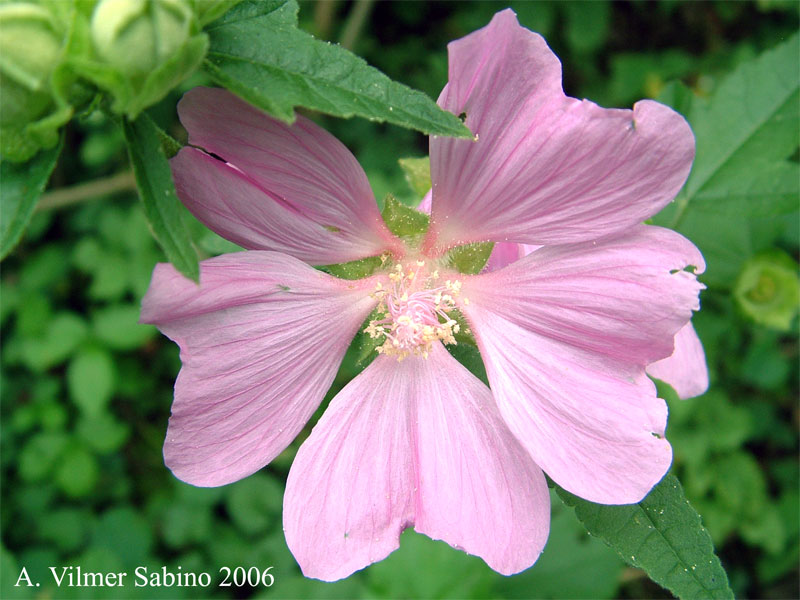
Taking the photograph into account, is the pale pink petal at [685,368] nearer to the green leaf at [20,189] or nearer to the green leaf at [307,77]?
the green leaf at [307,77]

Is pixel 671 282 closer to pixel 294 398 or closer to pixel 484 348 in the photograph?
pixel 484 348

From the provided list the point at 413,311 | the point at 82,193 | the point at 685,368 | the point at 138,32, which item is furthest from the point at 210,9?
the point at 82,193

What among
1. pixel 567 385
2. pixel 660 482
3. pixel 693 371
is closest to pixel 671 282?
pixel 567 385

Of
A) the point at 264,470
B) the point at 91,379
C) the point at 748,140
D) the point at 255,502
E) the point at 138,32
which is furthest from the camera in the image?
the point at 264,470

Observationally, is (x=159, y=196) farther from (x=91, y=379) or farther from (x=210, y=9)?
(x=91, y=379)

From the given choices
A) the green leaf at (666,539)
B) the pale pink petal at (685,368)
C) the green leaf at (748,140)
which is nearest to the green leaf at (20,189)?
the green leaf at (666,539)
